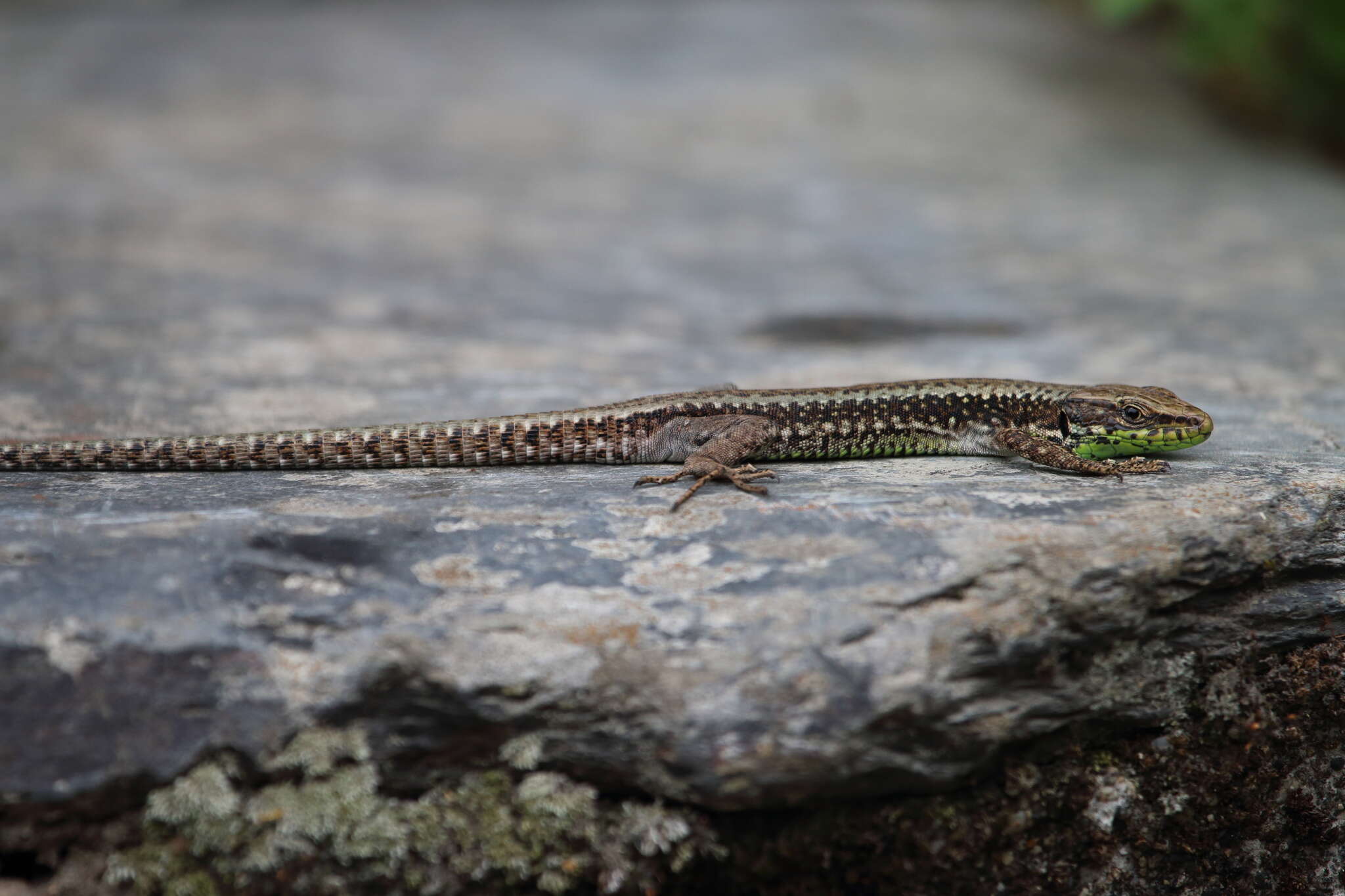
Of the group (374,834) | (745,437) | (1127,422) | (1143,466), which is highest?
(1127,422)

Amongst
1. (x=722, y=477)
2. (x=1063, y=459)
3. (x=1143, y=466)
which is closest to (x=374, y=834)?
(x=722, y=477)

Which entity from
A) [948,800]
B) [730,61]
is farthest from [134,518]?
[730,61]

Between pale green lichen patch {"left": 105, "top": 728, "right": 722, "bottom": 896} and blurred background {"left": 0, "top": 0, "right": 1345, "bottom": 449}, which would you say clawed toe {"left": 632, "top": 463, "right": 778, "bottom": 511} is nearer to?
pale green lichen patch {"left": 105, "top": 728, "right": 722, "bottom": 896}

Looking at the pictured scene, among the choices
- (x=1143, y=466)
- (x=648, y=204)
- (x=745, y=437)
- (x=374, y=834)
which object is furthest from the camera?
(x=648, y=204)

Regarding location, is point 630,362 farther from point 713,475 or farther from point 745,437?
point 713,475

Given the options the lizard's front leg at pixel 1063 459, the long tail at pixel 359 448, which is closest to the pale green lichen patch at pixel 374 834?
the long tail at pixel 359 448

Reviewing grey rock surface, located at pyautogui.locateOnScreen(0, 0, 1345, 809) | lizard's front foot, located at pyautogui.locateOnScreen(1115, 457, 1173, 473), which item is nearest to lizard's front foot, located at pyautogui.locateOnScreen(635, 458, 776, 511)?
grey rock surface, located at pyautogui.locateOnScreen(0, 0, 1345, 809)

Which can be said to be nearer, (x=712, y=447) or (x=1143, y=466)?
(x=1143, y=466)

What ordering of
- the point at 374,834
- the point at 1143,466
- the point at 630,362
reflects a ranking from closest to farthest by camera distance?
the point at 374,834, the point at 1143,466, the point at 630,362
